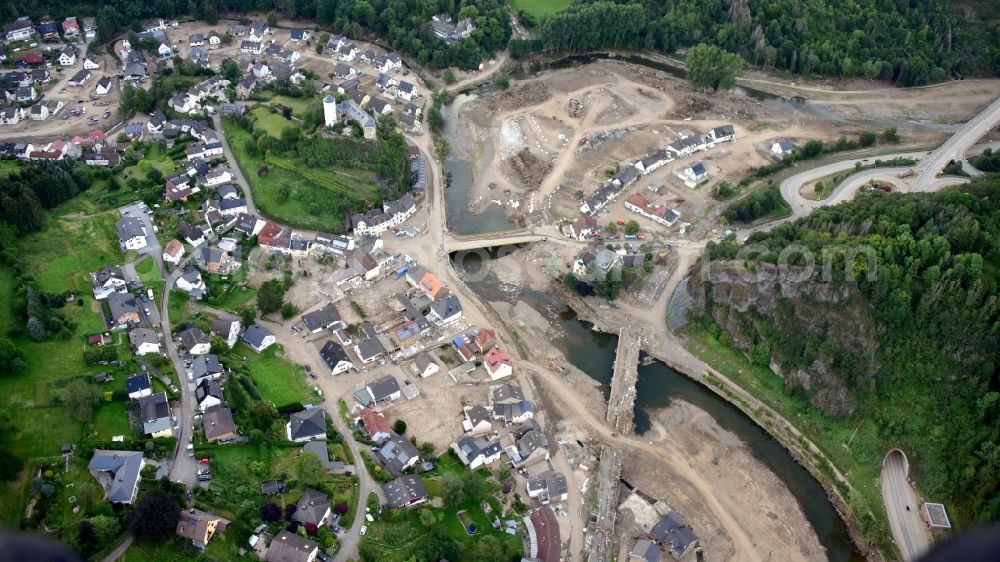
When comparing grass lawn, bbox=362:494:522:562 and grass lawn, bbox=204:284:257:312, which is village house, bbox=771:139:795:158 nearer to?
grass lawn, bbox=362:494:522:562

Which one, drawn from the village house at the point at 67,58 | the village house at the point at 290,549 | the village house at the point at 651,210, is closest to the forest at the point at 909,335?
the village house at the point at 651,210

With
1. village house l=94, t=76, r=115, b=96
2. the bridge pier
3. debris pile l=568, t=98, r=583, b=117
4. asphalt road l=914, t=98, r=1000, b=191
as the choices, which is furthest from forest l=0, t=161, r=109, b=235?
asphalt road l=914, t=98, r=1000, b=191

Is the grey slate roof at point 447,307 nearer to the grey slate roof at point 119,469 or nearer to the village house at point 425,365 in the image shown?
the village house at point 425,365

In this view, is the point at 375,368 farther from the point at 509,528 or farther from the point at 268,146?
the point at 268,146

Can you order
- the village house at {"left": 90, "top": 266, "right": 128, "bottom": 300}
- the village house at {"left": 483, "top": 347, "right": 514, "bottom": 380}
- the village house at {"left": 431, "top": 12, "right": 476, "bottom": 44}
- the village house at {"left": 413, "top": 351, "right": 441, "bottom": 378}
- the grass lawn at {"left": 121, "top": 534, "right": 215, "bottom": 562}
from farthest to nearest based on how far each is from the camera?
the village house at {"left": 431, "top": 12, "right": 476, "bottom": 44}
the village house at {"left": 90, "top": 266, "right": 128, "bottom": 300}
the village house at {"left": 483, "top": 347, "right": 514, "bottom": 380}
the village house at {"left": 413, "top": 351, "right": 441, "bottom": 378}
the grass lawn at {"left": 121, "top": 534, "right": 215, "bottom": 562}

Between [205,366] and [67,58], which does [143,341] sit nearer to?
[205,366]

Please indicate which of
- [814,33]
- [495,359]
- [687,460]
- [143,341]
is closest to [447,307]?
[495,359]
